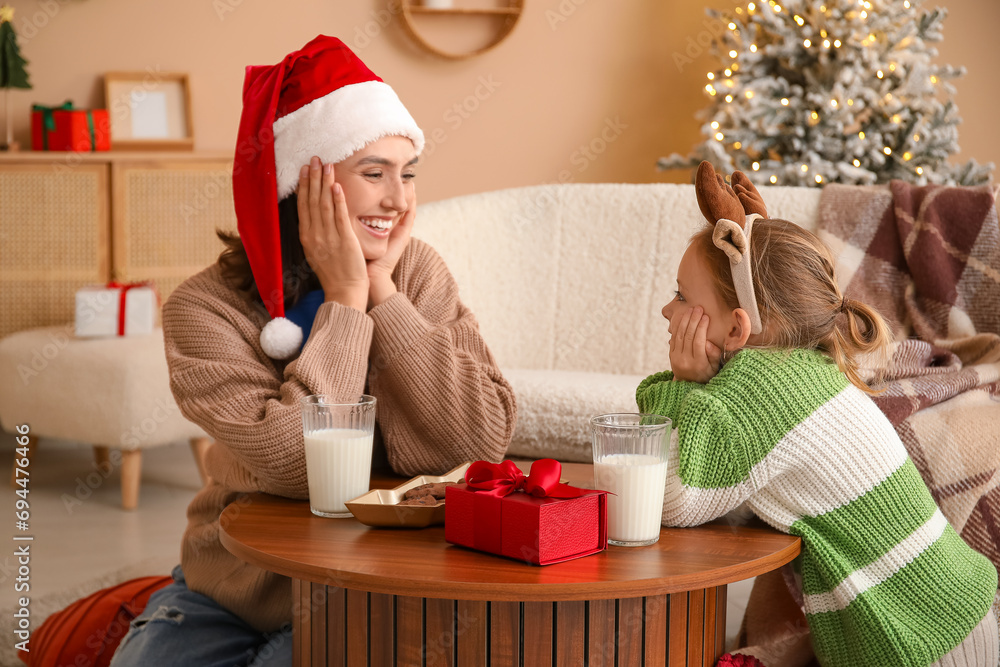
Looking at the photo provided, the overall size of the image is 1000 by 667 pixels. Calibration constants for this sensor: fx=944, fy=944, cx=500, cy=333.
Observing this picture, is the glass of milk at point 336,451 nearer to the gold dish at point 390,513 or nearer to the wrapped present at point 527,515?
the gold dish at point 390,513

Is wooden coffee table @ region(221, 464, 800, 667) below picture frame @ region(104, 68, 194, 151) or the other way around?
below

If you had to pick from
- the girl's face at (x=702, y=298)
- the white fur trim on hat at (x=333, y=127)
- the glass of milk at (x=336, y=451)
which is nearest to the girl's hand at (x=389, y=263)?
the white fur trim on hat at (x=333, y=127)

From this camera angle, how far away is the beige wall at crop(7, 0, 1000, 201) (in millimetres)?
3674

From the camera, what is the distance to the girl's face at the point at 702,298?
1.25 metres

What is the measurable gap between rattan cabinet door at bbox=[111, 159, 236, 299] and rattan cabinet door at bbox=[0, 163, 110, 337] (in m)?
0.06

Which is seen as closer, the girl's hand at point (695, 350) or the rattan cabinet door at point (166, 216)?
the girl's hand at point (695, 350)

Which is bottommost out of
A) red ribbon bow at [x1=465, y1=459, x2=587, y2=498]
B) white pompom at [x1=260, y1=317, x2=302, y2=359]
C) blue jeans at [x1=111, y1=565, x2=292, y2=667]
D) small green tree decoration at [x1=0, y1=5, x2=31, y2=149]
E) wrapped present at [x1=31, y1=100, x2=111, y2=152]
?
blue jeans at [x1=111, y1=565, x2=292, y2=667]

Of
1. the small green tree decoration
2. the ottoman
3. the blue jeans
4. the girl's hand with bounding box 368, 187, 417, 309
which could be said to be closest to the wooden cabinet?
the small green tree decoration

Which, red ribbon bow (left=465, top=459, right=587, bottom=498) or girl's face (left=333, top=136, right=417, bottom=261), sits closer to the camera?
red ribbon bow (left=465, top=459, right=587, bottom=498)

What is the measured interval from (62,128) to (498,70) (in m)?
1.73

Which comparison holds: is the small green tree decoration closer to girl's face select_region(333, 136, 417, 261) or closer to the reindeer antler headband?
girl's face select_region(333, 136, 417, 261)

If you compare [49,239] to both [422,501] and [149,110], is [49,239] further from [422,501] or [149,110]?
[422,501]

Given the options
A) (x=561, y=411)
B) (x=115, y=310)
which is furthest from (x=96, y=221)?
(x=561, y=411)

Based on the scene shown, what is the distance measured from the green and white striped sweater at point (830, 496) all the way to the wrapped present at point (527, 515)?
0.52 ft
